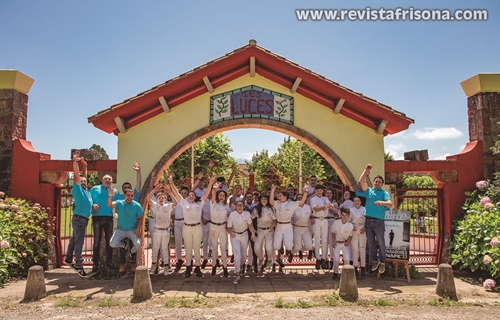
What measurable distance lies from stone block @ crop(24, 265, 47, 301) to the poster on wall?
6.31 meters

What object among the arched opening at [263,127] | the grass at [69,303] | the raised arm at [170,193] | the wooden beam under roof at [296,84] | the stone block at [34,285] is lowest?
the grass at [69,303]

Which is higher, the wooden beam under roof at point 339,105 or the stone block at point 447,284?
the wooden beam under roof at point 339,105

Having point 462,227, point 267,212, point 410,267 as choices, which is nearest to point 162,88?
point 267,212

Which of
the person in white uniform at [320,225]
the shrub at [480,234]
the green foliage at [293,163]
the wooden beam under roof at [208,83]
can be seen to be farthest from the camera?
the green foliage at [293,163]

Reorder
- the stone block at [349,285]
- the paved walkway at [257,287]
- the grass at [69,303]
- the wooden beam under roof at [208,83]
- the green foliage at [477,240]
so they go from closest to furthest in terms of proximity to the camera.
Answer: the grass at [69,303], the stone block at [349,285], the paved walkway at [257,287], the green foliage at [477,240], the wooden beam under roof at [208,83]

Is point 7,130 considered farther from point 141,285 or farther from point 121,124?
point 141,285

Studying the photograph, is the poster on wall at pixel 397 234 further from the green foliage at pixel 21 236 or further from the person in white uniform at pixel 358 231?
the green foliage at pixel 21 236

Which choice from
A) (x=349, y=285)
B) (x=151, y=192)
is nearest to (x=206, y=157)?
(x=151, y=192)

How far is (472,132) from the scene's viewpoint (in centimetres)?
951

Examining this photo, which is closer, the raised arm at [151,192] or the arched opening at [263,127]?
the raised arm at [151,192]

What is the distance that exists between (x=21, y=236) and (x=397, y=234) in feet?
25.3

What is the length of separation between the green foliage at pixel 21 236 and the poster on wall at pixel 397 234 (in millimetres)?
7290

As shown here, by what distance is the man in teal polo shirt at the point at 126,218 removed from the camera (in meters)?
7.33

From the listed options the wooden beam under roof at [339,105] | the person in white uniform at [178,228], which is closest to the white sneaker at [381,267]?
the wooden beam under roof at [339,105]
